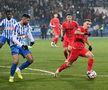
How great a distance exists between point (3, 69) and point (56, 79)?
3.44 meters

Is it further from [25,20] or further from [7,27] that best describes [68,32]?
[25,20]

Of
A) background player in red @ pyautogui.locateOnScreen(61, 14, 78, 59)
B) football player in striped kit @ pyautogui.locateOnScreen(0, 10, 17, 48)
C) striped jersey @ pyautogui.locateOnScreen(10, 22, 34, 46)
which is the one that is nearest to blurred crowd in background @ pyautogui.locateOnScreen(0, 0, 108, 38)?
background player in red @ pyautogui.locateOnScreen(61, 14, 78, 59)

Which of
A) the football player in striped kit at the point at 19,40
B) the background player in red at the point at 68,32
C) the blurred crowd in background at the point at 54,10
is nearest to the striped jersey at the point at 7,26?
the background player in red at the point at 68,32

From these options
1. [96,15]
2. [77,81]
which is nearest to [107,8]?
[96,15]

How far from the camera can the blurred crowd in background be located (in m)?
47.6

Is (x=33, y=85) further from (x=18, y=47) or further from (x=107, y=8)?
(x=107, y=8)

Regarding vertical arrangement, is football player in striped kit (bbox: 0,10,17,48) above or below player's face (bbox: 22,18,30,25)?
below

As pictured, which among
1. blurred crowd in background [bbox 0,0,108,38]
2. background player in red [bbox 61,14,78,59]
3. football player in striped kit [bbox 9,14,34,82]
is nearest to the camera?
football player in striped kit [bbox 9,14,34,82]

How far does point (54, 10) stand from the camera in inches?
1933

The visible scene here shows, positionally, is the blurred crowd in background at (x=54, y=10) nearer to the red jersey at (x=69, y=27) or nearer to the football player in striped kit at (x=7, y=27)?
the red jersey at (x=69, y=27)

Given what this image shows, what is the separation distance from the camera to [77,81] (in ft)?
39.7

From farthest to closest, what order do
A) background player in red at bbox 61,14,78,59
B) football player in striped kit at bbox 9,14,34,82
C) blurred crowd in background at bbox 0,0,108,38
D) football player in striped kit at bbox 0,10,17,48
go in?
blurred crowd in background at bbox 0,0,108,38 < background player in red at bbox 61,14,78,59 < football player in striped kit at bbox 0,10,17,48 < football player in striped kit at bbox 9,14,34,82

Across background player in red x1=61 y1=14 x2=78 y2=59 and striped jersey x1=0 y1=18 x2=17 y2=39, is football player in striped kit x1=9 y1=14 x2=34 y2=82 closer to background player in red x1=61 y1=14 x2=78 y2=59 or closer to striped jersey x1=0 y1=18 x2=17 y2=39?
striped jersey x1=0 y1=18 x2=17 y2=39

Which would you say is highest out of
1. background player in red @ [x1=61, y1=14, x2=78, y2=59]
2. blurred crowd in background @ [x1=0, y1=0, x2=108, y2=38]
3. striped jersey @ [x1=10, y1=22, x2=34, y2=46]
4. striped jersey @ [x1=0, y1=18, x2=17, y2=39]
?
striped jersey @ [x1=10, y1=22, x2=34, y2=46]
